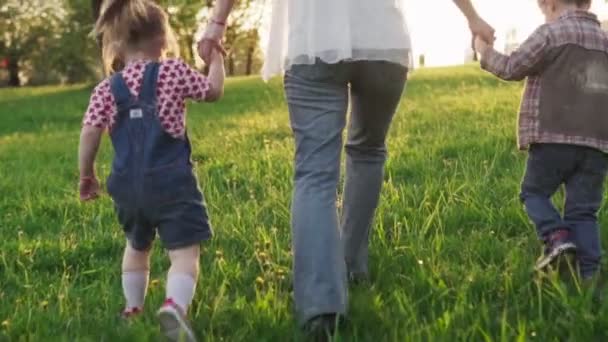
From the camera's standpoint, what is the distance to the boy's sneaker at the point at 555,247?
11.0ft

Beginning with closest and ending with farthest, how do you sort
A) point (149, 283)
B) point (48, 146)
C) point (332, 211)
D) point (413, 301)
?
point (332, 211) → point (413, 301) → point (149, 283) → point (48, 146)

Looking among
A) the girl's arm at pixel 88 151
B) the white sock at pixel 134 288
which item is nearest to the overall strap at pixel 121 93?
the girl's arm at pixel 88 151

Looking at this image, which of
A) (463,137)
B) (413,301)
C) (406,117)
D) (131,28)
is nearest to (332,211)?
(413,301)

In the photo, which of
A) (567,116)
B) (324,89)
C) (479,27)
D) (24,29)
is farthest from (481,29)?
(24,29)

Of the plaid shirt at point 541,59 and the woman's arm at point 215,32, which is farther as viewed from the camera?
the plaid shirt at point 541,59

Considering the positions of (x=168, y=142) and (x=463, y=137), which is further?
(x=463, y=137)

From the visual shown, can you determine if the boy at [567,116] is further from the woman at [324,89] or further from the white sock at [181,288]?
the white sock at [181,288]

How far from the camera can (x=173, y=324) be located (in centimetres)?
281

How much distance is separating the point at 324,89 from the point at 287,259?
118 cm

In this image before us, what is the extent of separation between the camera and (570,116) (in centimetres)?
347

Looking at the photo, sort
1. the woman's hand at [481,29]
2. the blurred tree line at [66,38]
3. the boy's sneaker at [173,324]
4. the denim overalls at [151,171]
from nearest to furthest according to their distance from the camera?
the boy's sneaker at [173,324], the denim overalls at [151,171], the woman's hand at [481,29], the blurred tree line at [66,38]

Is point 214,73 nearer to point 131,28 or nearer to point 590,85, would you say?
point 131,28

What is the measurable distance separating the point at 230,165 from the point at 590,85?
13.2ft

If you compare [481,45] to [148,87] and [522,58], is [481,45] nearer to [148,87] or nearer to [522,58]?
[522,58]
